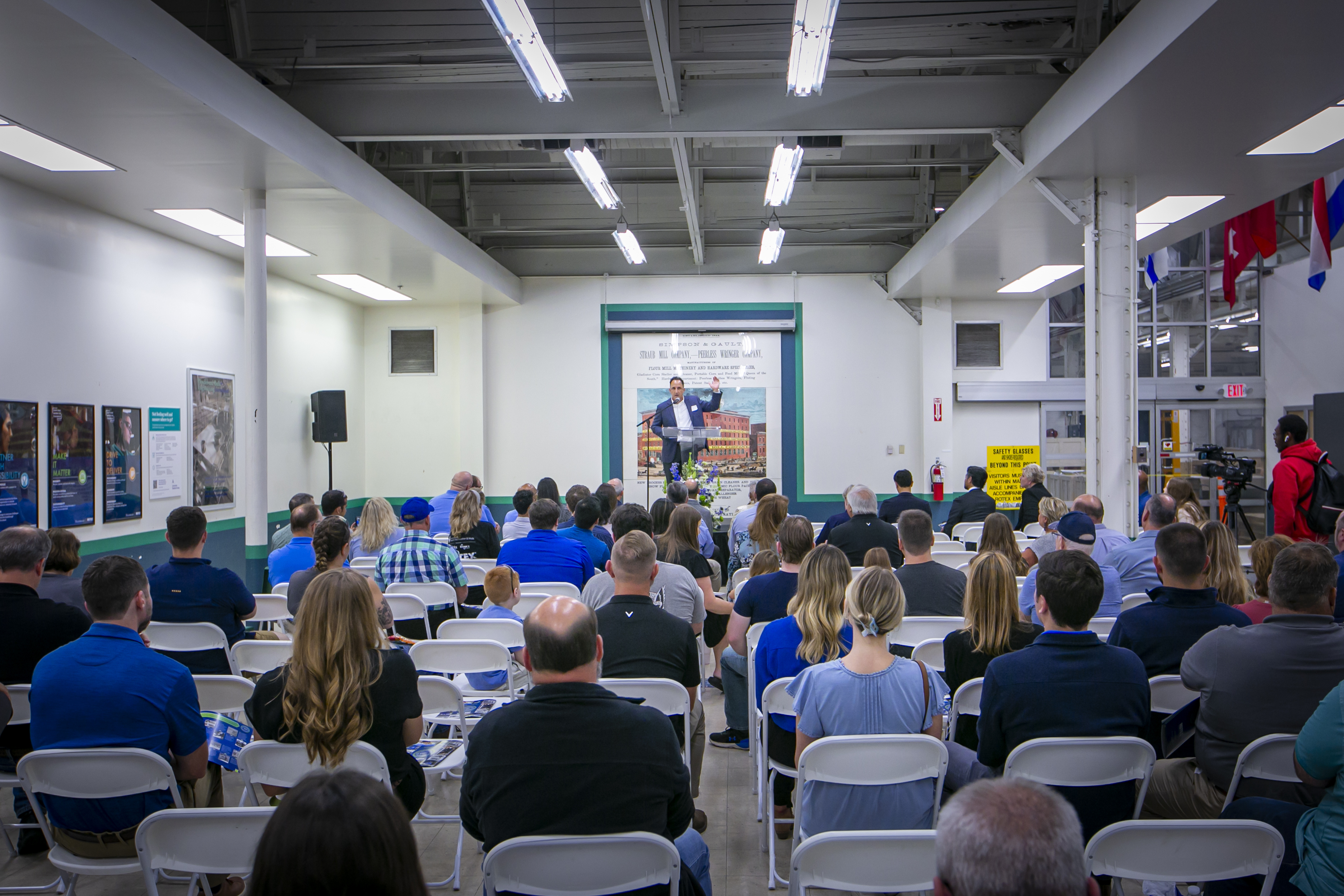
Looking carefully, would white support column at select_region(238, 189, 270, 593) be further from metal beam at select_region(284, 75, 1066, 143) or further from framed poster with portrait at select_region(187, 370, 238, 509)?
framed poster with portrait at select_region(187, 370, 238, 509)

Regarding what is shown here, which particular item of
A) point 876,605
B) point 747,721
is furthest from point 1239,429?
point 876,605

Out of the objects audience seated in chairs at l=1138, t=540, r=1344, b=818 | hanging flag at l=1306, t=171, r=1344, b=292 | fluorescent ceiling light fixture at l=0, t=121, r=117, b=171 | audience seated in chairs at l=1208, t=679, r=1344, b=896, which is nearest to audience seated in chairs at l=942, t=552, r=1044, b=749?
audience seated in chairs at l=1138, t=540, r=1344, b=818

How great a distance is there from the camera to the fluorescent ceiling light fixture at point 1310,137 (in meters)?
5.90

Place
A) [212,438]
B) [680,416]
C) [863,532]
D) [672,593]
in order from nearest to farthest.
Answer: [672,593], [863,532], [212,438], [680,416]

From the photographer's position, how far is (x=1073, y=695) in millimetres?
2453

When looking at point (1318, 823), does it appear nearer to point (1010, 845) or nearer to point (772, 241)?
point (1010, 845)

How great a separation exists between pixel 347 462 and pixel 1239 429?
44.5ft

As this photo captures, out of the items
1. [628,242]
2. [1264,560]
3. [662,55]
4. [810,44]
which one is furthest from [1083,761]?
[628,242]

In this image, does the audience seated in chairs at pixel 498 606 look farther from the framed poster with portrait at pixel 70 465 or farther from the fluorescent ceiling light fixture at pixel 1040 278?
the fluorescent ceiling light fixture at pixel 1040 278

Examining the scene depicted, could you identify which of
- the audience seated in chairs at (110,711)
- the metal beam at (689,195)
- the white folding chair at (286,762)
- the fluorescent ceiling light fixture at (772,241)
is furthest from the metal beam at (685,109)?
the white folding chair at (286,762)

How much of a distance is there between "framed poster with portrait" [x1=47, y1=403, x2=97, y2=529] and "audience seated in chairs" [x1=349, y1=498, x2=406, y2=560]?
8.44 feet

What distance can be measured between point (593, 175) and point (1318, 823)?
23.1 ft

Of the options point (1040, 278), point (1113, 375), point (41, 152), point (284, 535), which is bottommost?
point (284, 535)

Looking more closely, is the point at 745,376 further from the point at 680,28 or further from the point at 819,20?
the point at 819,20
